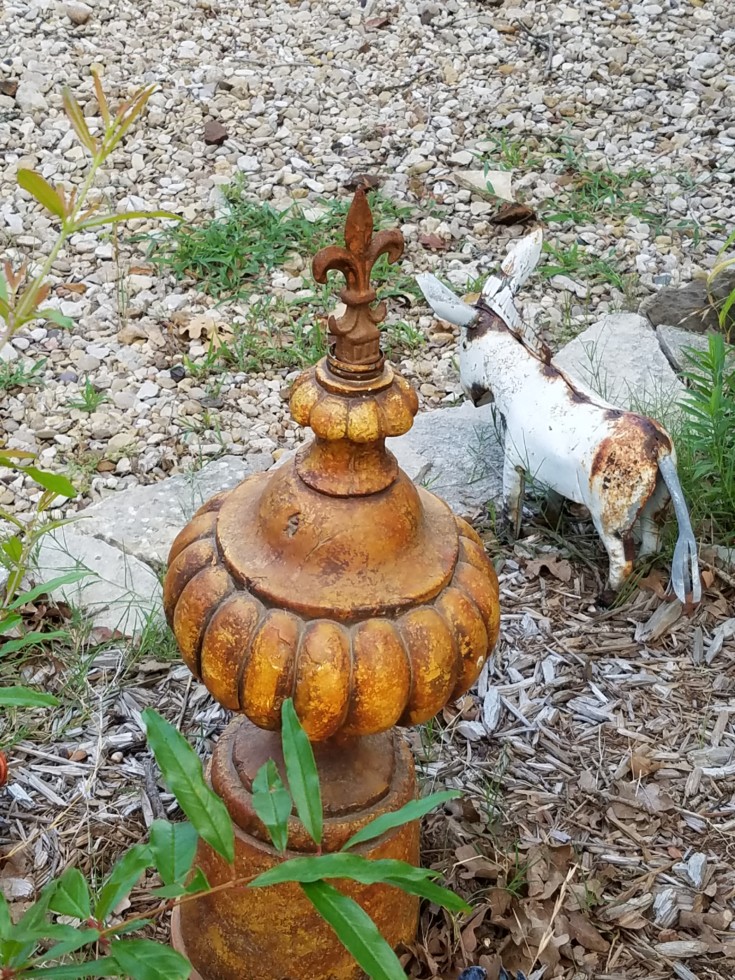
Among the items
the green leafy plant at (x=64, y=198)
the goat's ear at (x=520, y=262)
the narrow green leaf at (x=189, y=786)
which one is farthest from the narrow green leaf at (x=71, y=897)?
the goat's ear at (x=520, y=262)

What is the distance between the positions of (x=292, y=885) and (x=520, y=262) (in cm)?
187

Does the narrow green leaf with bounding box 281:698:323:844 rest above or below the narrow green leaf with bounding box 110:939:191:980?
above

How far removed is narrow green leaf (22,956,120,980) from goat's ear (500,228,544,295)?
224 cm

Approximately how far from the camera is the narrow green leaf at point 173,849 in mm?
1099

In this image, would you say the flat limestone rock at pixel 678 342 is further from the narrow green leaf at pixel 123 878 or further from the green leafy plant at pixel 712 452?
the narrow green leaf at pixel 123 878

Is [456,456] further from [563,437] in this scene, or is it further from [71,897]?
[71,897]

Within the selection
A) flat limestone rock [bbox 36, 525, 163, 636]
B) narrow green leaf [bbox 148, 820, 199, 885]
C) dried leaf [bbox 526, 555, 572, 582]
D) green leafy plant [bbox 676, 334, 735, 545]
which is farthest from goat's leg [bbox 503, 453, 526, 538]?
narrow green leaf [bbox 148, 820, 199, 885]

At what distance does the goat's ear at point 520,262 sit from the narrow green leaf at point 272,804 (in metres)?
2.07

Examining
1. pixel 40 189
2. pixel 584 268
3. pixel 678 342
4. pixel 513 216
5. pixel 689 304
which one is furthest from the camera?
pixel 513 216

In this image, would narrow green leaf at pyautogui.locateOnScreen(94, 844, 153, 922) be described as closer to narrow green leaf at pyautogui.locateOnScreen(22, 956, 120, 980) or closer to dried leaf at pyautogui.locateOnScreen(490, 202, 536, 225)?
narrow green leaf at pyautogui.locateOnScreen(22, 956, 120, 980)

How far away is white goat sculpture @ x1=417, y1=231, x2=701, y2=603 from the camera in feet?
8.03

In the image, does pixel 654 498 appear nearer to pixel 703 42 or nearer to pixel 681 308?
pixel 681 308

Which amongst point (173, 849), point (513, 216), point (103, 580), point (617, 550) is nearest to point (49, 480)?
point (173, 849)

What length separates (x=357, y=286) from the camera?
140cm
